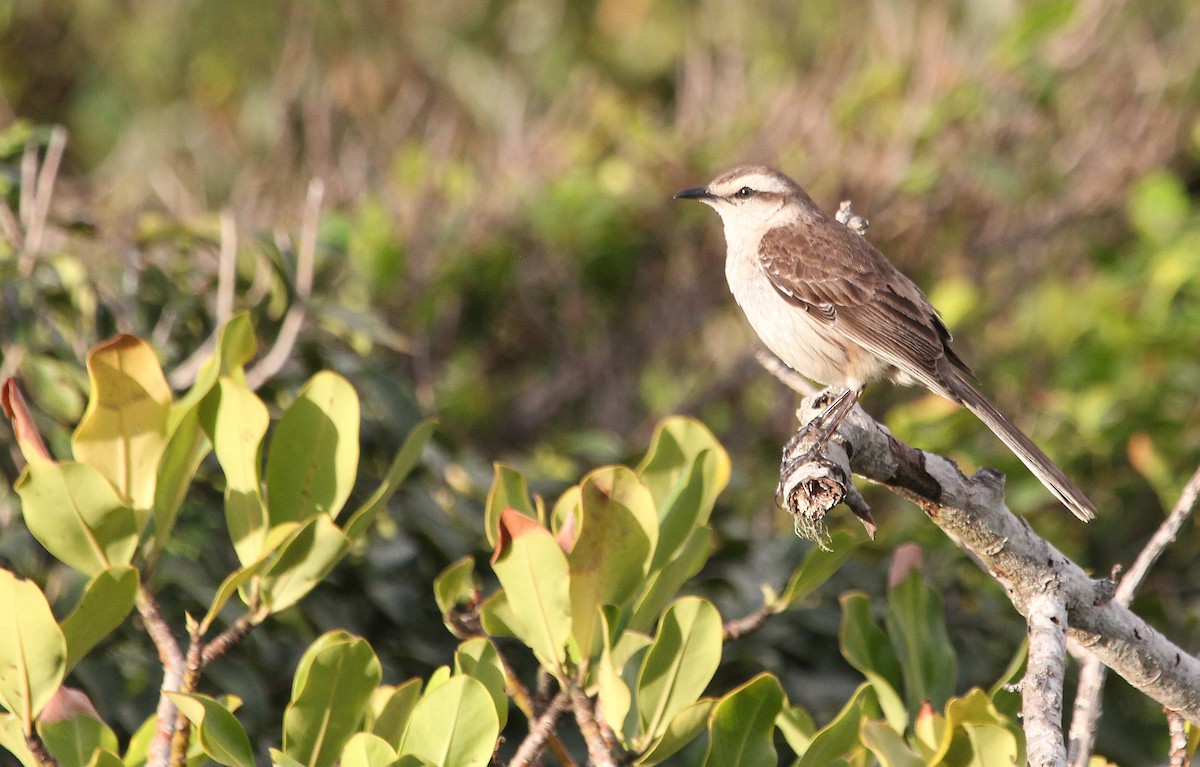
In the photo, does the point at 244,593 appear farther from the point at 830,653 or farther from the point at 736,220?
the point at 736,220

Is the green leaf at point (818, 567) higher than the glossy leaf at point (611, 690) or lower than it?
higher

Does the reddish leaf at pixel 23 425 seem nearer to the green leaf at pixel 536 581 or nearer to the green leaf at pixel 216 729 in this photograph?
the green leaf at pixel 216 729

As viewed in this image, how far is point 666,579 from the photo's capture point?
2697mm

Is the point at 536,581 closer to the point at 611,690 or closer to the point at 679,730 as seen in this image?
the point at 611,690

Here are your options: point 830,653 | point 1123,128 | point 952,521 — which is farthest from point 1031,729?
point 1123,128

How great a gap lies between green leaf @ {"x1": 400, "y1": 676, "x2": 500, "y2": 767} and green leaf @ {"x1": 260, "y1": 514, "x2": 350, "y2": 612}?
0.40 meters

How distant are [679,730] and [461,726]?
42cm

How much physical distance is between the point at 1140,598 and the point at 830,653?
1.18 meters

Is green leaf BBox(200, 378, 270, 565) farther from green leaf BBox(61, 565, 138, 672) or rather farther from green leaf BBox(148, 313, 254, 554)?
green leaf BBox(61, 565, 138, 672)

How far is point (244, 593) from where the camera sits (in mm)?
2641

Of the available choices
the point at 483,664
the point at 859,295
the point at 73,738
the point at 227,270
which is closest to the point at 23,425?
the point at 73,738

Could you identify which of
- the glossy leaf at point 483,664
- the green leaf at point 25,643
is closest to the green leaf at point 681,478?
the glossy leaf at point 483,664

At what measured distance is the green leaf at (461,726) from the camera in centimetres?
228

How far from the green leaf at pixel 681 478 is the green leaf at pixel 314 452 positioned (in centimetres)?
67
